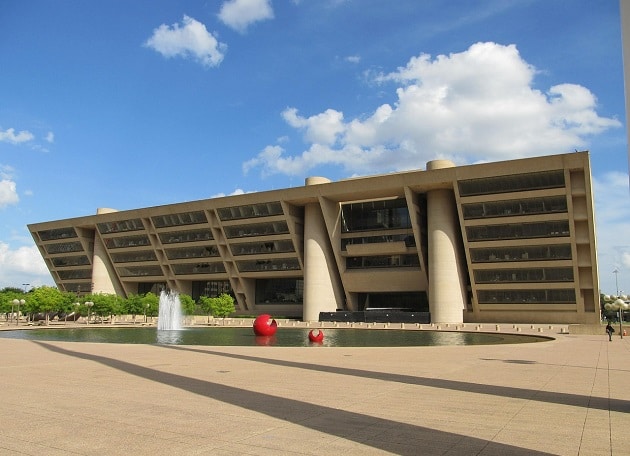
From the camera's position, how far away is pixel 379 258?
67688 millimetres

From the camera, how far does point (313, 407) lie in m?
9.83

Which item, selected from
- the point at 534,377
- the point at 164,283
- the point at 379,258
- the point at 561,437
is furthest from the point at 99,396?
the point at 164,283

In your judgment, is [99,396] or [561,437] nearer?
[561,437]

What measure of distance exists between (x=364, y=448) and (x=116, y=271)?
8803 centimetres

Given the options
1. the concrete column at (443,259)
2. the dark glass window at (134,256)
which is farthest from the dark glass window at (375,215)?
the dark glass window at (134,256)

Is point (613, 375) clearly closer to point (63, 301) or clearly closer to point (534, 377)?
point (534, 377)

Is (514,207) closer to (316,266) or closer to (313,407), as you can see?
(316,266)

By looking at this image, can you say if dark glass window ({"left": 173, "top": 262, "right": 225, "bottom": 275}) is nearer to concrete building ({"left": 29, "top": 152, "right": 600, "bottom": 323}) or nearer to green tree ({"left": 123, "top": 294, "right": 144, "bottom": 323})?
concrete building ({"left": 29, "top": 152, "right": 600, "bottom": 323})

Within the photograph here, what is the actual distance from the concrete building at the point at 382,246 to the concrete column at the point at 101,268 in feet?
0.69

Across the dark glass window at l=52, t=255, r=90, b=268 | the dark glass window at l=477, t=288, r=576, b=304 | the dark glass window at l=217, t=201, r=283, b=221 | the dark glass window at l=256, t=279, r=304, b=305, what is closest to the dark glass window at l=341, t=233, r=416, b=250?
the dark glass window at l=217, t=201, r=283, b=221

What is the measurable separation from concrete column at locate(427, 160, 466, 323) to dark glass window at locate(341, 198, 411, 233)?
241 inches

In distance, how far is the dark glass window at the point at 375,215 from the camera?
6750 centimetres

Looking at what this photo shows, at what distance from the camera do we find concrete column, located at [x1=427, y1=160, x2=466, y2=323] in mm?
58397

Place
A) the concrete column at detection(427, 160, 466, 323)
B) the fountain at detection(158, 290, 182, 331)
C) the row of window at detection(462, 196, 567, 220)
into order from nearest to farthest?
the row of window at detection(462, 196, 567, 220), the fountain at detection(158, 290, 182, 331), the concrete column at detection(427, 160, 466, 323)
